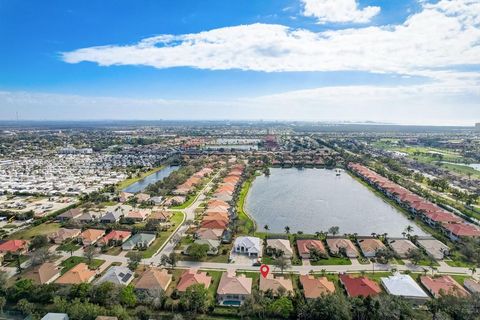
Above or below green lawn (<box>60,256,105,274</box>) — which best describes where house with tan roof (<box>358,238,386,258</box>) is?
above

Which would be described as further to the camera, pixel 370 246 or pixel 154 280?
pixel 370 246

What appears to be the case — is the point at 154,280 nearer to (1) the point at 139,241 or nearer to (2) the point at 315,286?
(1) the point at 139,241

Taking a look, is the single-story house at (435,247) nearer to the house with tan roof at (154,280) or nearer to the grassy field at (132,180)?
the house with tan roof at (154,280)

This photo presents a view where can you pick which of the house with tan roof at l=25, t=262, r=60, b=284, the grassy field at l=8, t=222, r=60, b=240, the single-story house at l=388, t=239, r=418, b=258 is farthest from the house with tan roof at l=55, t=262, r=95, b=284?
the single-story house at l=388, t=239, r=418, b=258

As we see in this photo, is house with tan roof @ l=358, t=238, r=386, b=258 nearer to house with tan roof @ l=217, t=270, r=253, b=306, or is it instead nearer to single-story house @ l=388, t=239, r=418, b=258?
single-story house @ l=388, t=239, r=418, b=258

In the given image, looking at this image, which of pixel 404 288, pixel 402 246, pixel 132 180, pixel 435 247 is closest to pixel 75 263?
pixel 404 288
